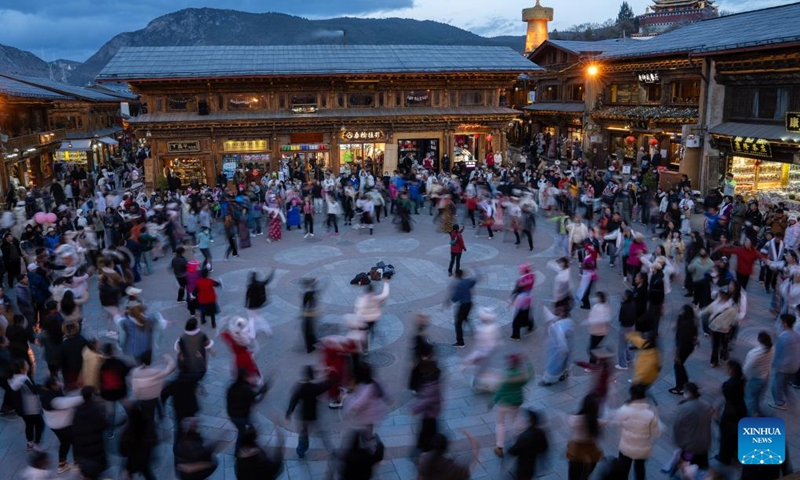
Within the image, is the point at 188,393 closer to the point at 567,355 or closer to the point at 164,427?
the point at 164,427

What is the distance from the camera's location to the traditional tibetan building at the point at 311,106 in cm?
3209

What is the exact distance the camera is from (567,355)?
10.4m

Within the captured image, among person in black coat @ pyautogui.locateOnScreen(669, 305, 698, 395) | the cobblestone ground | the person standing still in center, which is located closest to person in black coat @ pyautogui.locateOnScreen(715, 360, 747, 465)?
the cobblestone ground

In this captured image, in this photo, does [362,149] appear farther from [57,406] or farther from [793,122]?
[57,406]

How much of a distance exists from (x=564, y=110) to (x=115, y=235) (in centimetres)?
3253

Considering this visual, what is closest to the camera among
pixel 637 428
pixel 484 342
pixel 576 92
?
pixel 637 428

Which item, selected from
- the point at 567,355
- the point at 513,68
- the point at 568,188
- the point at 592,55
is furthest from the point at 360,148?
the point at 567,355

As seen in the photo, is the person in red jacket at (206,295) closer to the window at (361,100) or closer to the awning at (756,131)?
the awning at (756,131)

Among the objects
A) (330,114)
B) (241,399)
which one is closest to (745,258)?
(241,399)

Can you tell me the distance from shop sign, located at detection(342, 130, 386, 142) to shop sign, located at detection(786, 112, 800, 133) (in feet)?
65.8

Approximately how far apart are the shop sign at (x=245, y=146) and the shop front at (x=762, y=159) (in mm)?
22715

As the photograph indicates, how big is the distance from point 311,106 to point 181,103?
702 centimetres

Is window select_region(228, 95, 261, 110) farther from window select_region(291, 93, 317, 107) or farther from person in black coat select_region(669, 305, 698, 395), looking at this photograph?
person in black coat select_region(669, 305, 698, 395)

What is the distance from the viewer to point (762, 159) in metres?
23.9
